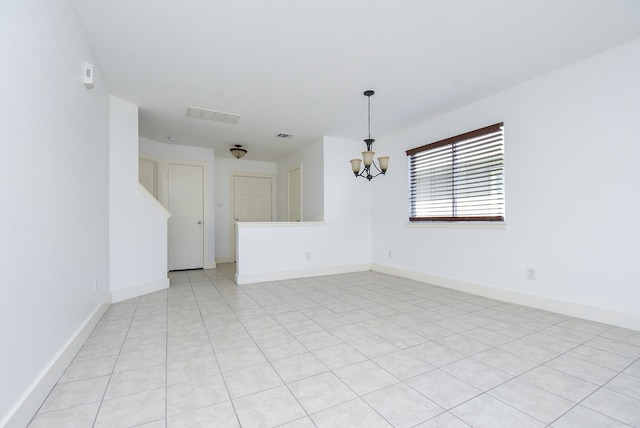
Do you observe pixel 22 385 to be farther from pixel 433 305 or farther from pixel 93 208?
pixel 433 305

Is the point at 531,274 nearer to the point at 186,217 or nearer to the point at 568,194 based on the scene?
the point at 568,194

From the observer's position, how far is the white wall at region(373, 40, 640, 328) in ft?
8.05

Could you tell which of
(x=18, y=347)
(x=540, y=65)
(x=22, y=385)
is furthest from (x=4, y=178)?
(x=540, y=65)

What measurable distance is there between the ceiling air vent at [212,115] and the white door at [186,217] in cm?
180

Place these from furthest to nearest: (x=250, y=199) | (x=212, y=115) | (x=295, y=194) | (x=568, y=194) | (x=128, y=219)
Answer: (x=250, y=199) → (x=295, y=194) → (x=212, y=115) → (x=128, y=219) → (x=568, y=194)

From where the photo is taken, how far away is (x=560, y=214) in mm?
2859

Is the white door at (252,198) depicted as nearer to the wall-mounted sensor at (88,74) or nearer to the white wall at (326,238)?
the white wall at (326,238)

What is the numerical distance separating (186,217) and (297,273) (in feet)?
8.26

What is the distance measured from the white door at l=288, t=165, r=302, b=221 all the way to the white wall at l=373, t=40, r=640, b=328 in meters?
3.08

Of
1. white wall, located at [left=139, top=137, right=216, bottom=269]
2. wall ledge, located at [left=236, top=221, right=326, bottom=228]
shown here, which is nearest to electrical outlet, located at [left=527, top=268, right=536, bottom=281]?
wall ledge, located at [left=236, top=221, right=326, bottom=228]

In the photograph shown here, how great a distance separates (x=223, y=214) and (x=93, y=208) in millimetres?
3900

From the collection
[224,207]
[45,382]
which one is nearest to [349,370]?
[45,382]

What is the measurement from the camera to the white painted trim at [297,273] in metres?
4.39

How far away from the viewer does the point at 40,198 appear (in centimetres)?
155
